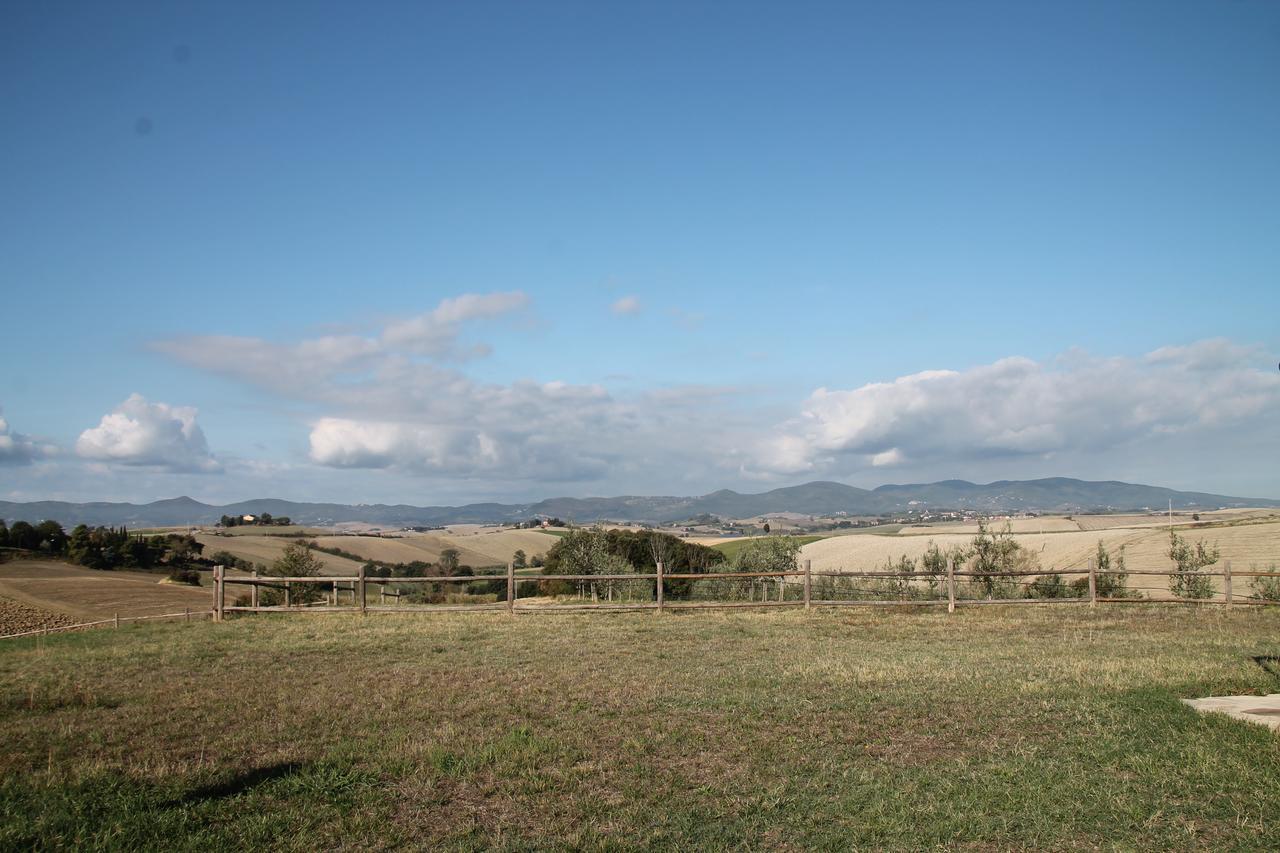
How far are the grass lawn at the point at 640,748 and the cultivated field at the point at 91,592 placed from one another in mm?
22180

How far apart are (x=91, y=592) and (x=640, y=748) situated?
1604 inches

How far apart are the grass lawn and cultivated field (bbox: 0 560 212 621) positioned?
873 inches

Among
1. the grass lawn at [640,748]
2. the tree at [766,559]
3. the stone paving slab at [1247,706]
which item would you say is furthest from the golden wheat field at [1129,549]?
the grass lawn at [640,748]

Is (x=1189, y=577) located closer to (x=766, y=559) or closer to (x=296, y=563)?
(x=766, y=559)

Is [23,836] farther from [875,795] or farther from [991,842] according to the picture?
[991,842]

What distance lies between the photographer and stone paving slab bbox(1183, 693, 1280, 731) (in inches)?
331

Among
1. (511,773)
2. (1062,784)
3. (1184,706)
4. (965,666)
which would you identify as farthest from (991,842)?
(965,666)

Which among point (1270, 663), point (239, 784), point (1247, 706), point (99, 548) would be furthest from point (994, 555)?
point (99, 548)

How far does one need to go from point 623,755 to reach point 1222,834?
16.0 ft

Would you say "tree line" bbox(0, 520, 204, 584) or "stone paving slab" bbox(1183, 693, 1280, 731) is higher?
"stone paving slab" bbox(1183, 693, 1280, 731)

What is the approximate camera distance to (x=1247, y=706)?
9188 mm

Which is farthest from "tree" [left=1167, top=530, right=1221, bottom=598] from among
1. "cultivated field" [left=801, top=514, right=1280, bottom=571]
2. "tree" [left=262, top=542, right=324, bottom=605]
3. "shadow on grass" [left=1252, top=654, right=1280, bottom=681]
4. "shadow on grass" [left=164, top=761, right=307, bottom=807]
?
"tree" [left=262, top=542, right=324, bottom=605]

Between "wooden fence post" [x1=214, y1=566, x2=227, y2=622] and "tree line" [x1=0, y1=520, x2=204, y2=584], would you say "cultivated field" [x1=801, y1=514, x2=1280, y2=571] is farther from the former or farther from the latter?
"tree line" [x1=0, y1=520, x2=204, y2=584]

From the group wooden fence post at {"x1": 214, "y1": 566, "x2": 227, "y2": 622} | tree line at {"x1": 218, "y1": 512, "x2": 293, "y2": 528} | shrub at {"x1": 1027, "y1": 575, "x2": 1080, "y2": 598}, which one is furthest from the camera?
tree line at {"x1": 218, "y1": 512, "x2": 293, "y2": 528}
